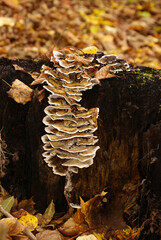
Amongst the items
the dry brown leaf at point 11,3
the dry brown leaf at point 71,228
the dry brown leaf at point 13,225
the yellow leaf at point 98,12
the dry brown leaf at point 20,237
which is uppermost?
the yellow leaf at point 98,12

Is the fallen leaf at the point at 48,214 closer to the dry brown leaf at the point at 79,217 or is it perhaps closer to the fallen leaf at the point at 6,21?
the dry brown leaf at the point at 79,217

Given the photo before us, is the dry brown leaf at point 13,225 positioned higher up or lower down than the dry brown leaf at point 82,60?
lower down

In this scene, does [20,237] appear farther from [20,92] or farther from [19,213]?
[20,92]

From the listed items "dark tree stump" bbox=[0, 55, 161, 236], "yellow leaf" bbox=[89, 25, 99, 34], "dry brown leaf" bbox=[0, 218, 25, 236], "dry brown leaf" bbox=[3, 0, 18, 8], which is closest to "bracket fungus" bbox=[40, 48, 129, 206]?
"dark tree stump" bbox=[0, 55, 161, 236]

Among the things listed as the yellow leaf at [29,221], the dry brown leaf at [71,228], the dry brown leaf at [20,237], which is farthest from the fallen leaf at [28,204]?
the dry brown leaf at [20,237]

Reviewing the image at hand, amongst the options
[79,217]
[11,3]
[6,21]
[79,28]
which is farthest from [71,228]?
[11,3]

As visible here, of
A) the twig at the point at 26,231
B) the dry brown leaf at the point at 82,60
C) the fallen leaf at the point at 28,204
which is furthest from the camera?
the fallen leaf at the point at 28,204

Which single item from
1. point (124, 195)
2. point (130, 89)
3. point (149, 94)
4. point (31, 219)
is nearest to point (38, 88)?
point (130, 89)
